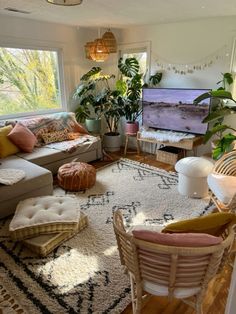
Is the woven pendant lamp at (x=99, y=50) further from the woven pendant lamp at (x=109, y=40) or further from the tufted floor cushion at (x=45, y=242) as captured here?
the tufted floor cushion at (x=45, y=242)

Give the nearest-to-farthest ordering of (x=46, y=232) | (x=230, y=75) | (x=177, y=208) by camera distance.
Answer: (x=46, y=232), (x=177, y=208), (x=230, y=75)

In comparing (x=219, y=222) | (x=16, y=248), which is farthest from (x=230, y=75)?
(x=16, y=248)

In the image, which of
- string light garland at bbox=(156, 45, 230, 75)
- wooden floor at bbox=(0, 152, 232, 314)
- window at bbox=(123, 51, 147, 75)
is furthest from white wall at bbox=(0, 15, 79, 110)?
wooden floor at bbox=(0, 152, 232, 314)

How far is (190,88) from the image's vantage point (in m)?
3.85

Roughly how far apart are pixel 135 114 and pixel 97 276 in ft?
10.8

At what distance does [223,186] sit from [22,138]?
8.71ft

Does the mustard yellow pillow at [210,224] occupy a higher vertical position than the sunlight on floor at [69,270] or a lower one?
higher

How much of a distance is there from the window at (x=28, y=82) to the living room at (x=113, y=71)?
0.10m

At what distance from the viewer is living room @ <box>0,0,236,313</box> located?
1.68 metres

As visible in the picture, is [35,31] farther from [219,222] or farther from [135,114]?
[219,222]

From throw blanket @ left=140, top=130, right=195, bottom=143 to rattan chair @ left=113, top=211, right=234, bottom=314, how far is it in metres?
2.58

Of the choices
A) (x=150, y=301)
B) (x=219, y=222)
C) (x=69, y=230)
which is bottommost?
(x=150, y=301)

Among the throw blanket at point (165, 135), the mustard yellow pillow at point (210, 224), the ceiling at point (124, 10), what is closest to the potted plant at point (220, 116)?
the throw blanket at point (165, 135)

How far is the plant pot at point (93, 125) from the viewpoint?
446 centimetres
